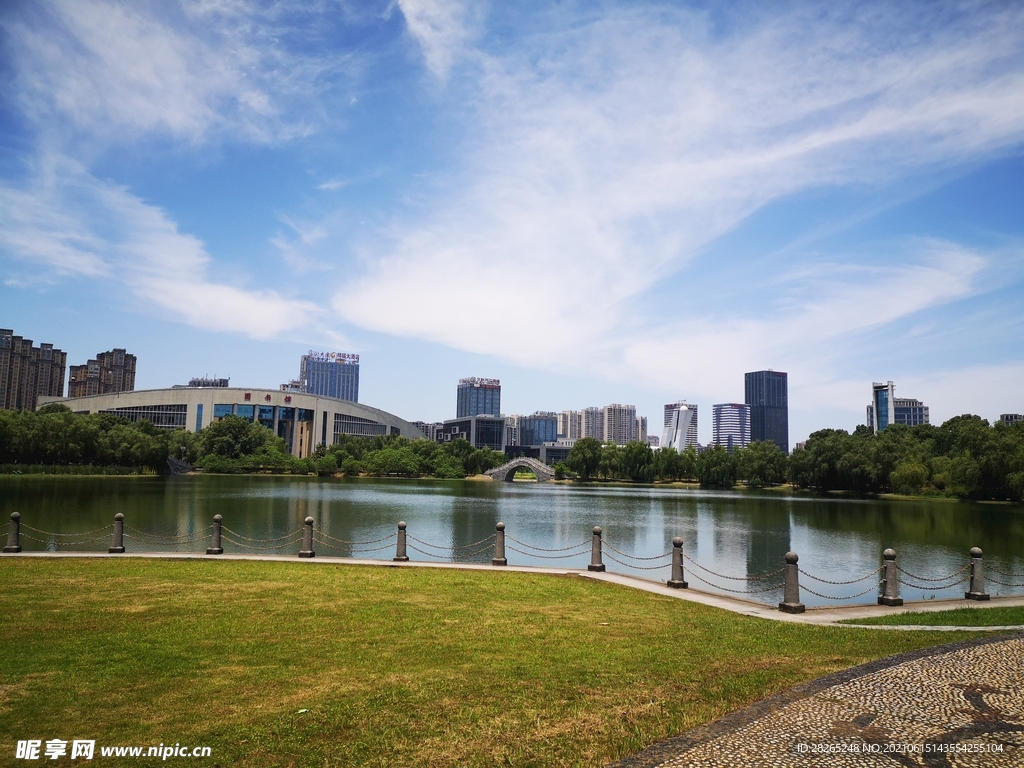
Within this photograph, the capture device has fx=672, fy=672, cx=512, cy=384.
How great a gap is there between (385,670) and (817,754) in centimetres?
513

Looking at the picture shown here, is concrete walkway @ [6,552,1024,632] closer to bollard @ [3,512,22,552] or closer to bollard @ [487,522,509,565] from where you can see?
bollard @ [487,522,509,565]

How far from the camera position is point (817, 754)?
643 cm

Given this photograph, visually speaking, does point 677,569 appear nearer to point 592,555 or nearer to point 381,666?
point 592,555

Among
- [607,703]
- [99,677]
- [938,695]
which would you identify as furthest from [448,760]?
[938,695]

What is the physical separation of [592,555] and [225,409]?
14019cm

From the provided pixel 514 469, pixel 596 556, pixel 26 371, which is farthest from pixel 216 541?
pixel 26 371

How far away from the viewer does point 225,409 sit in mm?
144750

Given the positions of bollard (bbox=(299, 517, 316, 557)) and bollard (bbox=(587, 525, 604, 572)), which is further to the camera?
bollard (bbox=(299, 517, 316, 557))

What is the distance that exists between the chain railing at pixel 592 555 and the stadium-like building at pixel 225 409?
118 meters

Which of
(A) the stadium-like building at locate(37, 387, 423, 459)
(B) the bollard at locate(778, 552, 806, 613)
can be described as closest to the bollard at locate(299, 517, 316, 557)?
(B) the bollard at locate(778, 552, 806, 613)

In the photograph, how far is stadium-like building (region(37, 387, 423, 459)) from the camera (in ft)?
474

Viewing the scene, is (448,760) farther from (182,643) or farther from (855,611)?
(855,611)

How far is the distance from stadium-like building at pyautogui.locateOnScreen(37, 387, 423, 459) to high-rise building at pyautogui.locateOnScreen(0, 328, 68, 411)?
42.1m

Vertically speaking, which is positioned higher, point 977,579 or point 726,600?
point 977,579
